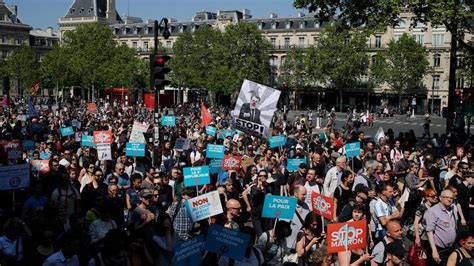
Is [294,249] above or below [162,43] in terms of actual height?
below

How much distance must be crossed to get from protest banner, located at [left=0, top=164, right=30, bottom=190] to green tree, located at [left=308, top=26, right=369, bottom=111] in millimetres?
57788

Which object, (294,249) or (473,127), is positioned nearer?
(294,249)

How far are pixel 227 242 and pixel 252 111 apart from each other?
6308 millimetres

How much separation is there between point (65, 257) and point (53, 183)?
419 cm

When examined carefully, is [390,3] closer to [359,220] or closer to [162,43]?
[359,220]

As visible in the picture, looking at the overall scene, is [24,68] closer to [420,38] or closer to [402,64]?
[402,64]

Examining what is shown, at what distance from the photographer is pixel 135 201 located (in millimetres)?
9867

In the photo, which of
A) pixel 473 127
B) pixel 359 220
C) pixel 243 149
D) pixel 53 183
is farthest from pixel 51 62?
pixel 359 220

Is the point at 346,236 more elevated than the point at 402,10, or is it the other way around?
the point at 402,10

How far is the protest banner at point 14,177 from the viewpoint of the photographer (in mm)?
9609

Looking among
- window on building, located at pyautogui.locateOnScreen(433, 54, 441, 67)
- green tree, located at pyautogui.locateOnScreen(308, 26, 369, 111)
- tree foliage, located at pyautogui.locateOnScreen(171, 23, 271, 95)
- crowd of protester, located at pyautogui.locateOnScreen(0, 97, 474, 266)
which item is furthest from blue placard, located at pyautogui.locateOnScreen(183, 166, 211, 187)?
window on building, located at pyautogui.locateOnScreen(433, 54, 441, 67)

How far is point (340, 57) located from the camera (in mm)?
66438

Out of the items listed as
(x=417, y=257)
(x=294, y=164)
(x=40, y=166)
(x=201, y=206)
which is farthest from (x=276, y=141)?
(x=417, y=257)

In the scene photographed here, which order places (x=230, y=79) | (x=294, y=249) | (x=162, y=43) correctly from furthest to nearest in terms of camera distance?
(x=162, y=43) < (x=230, y=79) < (x=294, y=249)
